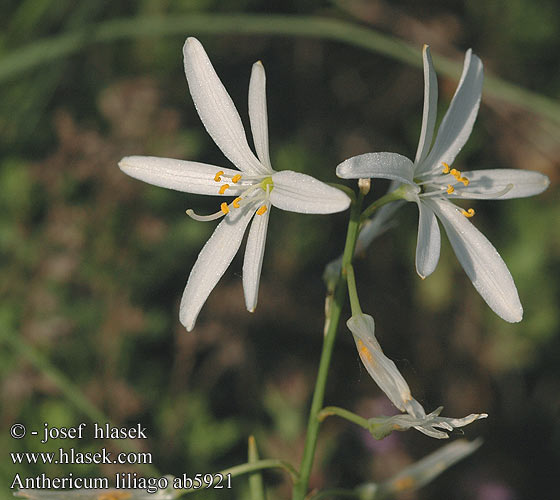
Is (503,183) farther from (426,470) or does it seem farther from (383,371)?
(426,470)

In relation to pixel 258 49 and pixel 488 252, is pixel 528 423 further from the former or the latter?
pixel 258 49

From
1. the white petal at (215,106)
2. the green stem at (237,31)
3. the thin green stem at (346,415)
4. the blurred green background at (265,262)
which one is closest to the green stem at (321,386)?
the thin green stem at (346,415)

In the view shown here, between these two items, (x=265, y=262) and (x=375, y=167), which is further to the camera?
(x=265, y=262)

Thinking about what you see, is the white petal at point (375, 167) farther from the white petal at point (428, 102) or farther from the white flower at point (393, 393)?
the white flower at point (393, 393)

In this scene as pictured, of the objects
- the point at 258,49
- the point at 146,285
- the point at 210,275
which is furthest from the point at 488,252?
the point at 258,49

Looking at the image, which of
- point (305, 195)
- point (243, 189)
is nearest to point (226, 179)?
point (243, 189)

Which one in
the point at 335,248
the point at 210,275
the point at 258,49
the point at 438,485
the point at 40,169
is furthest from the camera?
the point at 258,49

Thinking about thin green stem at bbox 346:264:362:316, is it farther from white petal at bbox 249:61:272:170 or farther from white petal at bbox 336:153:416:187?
white petal at bbox 249:61:272:170
